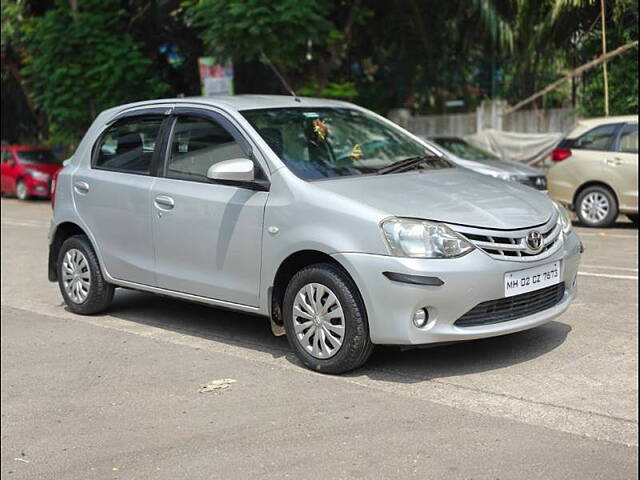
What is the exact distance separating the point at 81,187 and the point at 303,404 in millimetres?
3378

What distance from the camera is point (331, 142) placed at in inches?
260

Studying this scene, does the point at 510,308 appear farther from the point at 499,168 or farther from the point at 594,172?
the point at 499,168

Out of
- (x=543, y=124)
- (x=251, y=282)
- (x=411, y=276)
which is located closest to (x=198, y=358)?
(x=251, y=282)

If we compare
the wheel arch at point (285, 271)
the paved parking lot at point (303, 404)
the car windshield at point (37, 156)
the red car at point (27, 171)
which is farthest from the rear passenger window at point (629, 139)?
the car windshield at point (37, 156)

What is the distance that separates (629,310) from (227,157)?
11.0 ft

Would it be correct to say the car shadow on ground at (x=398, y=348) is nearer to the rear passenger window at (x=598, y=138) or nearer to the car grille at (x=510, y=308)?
the car grille at (x=510, y=308)

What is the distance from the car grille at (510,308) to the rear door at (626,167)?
7.94 metres

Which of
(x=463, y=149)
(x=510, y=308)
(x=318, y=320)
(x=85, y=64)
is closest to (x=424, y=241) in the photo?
(x=510, y=308)

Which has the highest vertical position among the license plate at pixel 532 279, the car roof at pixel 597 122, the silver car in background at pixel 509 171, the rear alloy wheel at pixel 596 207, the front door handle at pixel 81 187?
the car roof at pixel 597 122

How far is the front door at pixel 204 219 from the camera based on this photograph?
6.15 m

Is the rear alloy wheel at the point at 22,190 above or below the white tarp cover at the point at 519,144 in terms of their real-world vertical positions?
below

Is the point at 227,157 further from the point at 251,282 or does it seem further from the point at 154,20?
the point at 154,20

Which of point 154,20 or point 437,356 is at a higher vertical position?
point 154,20

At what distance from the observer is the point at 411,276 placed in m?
5.27
